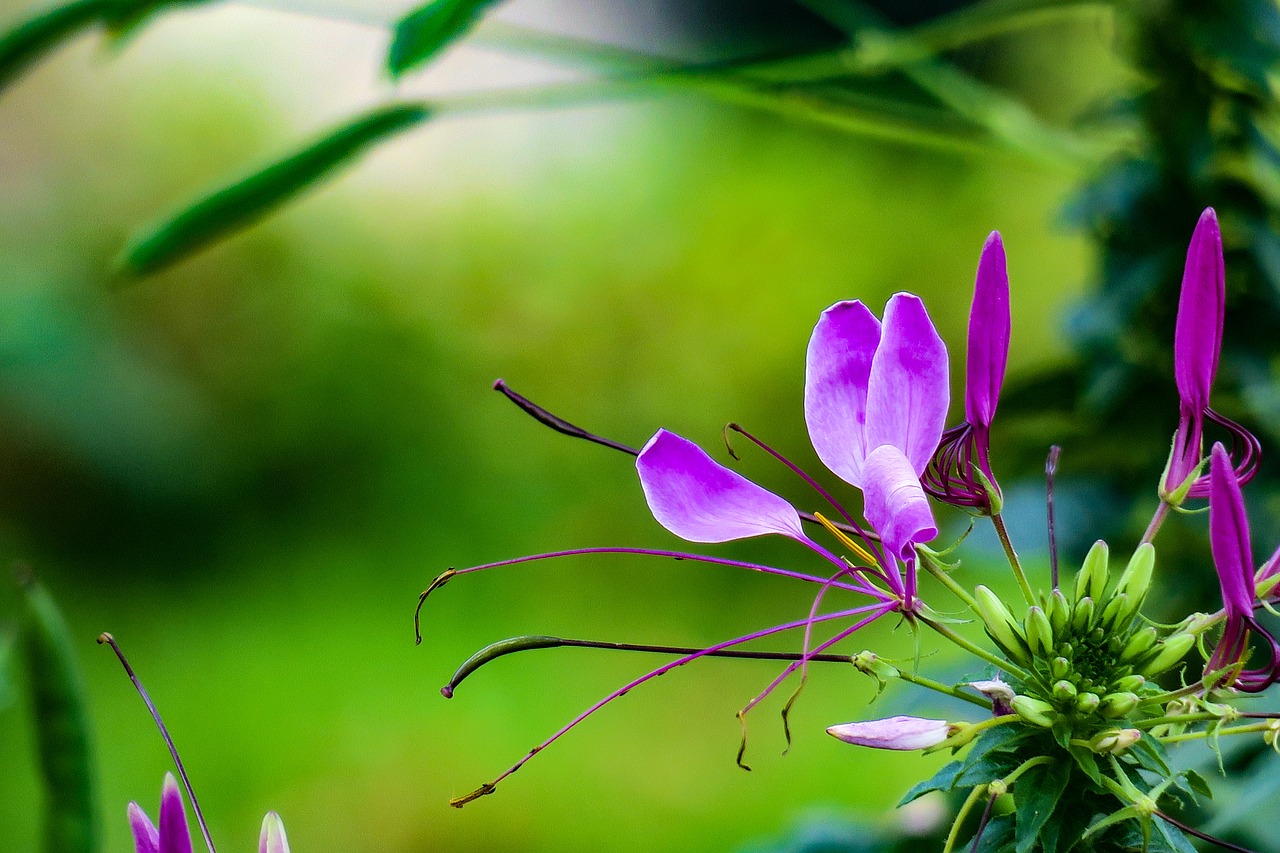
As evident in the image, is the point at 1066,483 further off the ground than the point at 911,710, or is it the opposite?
the point at 1066,483

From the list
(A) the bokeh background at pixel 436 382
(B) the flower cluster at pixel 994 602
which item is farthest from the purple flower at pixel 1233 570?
(A) the bokeh background at pixel 436 382

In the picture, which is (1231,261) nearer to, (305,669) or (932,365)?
(932,365)

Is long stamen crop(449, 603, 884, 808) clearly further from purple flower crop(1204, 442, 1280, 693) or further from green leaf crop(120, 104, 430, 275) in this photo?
green leaf crop(120, 104, 430, 275)

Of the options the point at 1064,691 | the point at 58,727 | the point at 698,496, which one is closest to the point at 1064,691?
the point at 1064,691

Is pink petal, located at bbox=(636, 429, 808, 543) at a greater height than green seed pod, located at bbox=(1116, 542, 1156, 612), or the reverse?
pink petal, located at bbox=(636, 429, 808, 543)

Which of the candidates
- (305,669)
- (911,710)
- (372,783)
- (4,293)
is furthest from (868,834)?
(4,293)

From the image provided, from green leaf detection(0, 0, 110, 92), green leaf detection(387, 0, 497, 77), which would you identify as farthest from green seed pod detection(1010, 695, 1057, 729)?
green leaf detection(0, 0, 110, 92)
